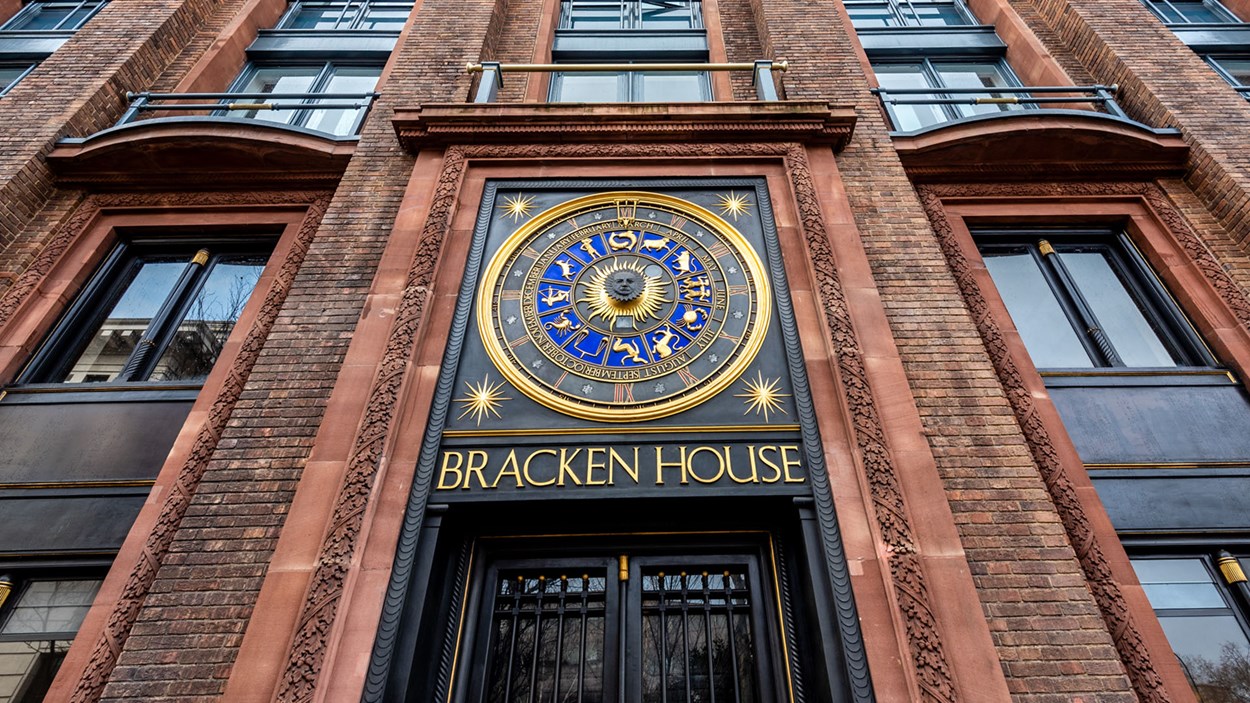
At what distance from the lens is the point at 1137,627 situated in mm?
4590

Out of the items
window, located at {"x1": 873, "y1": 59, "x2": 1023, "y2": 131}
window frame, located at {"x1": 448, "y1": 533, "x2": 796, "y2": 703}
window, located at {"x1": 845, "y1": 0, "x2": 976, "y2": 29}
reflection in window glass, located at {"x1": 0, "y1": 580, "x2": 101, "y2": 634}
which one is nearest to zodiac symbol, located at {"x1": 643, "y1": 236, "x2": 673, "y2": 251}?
window frame, located at {"x1": 448, "y1": 533, "x2": 796, "y2": 703}

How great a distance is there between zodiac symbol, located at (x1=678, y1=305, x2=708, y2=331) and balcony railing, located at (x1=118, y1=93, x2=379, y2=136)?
5.55 m

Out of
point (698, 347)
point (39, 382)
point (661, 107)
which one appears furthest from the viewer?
point (661, 107)

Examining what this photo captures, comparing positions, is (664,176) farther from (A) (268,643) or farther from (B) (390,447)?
(A) (268,643)

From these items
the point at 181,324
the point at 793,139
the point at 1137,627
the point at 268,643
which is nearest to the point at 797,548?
the point at 1137,627

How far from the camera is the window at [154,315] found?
22.2ft

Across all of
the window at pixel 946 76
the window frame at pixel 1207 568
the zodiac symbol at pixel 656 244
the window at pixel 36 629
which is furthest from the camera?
the window at pixel 946 76

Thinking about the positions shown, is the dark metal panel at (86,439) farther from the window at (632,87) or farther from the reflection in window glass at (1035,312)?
the reflection in window glass at (1035,312)

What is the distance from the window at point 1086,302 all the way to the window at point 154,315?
861 cm

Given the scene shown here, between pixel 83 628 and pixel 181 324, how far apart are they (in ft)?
11.7

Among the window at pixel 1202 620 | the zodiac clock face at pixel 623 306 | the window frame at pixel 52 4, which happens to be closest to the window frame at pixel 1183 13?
the window at pixel 1202 620

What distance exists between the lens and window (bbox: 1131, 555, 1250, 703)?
471cm

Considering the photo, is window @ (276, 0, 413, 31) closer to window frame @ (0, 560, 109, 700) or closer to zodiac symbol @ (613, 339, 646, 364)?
zodiac symbol @ (613, 339, 646, 364)

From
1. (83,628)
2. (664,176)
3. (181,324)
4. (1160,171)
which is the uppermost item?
(1160,171)
